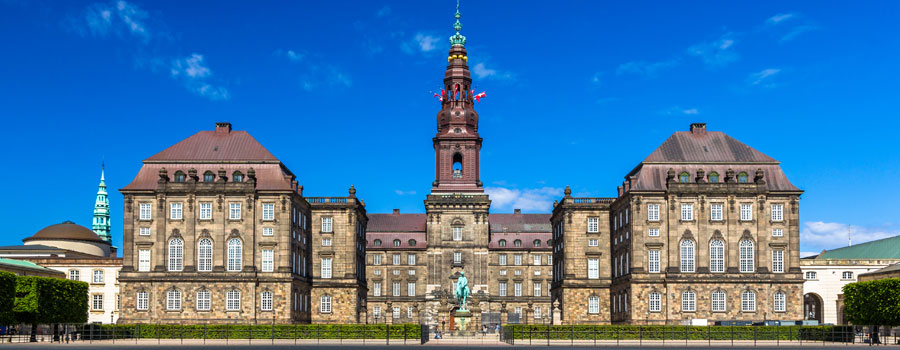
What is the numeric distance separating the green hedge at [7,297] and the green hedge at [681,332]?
38.0 meters

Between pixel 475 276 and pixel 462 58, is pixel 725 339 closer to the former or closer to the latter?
pixel 475 276

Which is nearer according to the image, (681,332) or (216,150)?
(681,332)

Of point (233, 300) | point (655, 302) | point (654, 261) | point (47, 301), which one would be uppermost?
point (654, 261)

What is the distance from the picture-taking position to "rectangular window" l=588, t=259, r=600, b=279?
106875 millimetres

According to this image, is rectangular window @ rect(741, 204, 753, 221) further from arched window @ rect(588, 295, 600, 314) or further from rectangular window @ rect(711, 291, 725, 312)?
arched window @ rect(588, 295, 600, 314)

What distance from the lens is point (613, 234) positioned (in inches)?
4186

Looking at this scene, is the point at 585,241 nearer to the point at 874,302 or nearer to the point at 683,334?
the point at 874,302

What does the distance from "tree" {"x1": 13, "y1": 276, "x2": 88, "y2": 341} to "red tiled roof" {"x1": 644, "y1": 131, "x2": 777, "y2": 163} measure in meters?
52.9

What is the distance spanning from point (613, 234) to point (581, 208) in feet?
14.2

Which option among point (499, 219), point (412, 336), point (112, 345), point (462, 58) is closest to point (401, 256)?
point (499, 219)

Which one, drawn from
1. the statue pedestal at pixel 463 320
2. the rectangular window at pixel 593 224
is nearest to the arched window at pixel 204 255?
the statue pedestal at pixel 463 320

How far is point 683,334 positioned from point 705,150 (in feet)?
103

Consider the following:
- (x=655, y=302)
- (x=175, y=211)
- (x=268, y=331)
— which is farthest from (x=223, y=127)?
(x=655, y=302)

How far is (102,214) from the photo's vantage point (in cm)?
17788
